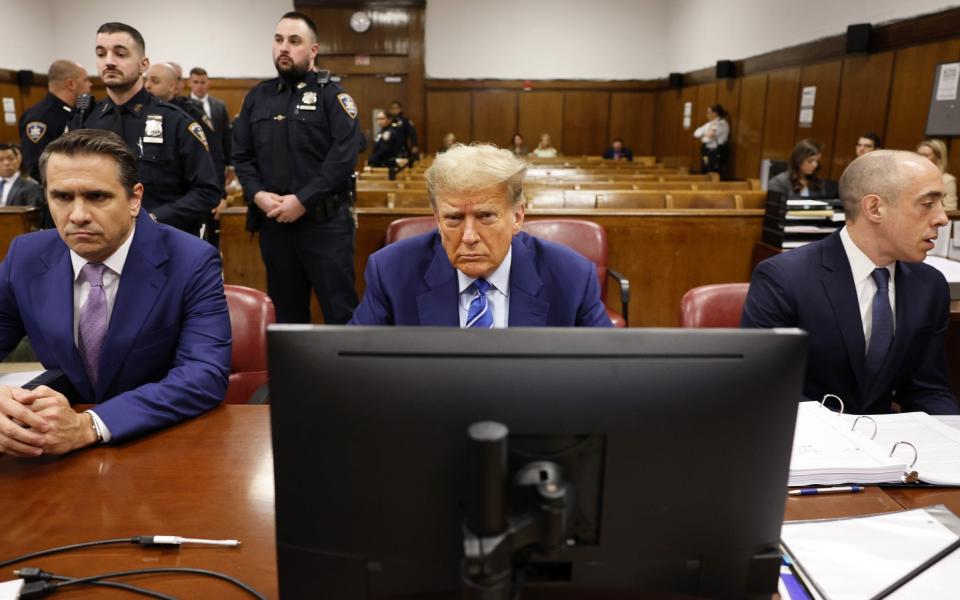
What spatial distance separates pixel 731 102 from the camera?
10.5 meters

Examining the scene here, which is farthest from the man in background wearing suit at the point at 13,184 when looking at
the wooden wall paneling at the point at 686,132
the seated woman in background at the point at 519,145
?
the wooden wall paneling at the point at 686,132

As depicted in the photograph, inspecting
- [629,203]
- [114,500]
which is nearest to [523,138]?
[629,203]

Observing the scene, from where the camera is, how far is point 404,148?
11320 millimetres

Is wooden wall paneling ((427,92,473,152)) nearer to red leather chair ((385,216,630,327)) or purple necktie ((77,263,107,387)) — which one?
red leather chair ((385,216,630,327))

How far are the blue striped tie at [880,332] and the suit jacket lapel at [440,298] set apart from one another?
117 centimetres

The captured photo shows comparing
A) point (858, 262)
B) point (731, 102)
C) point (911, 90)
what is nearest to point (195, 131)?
point (858, 262)

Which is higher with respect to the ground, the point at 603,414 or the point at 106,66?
the point at 106,66

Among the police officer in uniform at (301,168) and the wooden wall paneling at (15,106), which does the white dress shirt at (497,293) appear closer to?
the police officer in uniform at (301,168)

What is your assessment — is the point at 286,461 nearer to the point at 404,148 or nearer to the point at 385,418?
the point at 385,418

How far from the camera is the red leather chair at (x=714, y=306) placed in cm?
222

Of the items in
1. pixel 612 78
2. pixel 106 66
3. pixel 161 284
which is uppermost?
pixel 612 78

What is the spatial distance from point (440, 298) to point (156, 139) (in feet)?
6.96

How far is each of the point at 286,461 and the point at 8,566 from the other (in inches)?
24.8

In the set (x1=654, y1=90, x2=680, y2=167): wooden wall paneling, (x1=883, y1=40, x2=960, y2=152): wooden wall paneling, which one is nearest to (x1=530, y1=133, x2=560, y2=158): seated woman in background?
(x1=654, y1=90, x2=680, y2=167): wooden wall paneling
